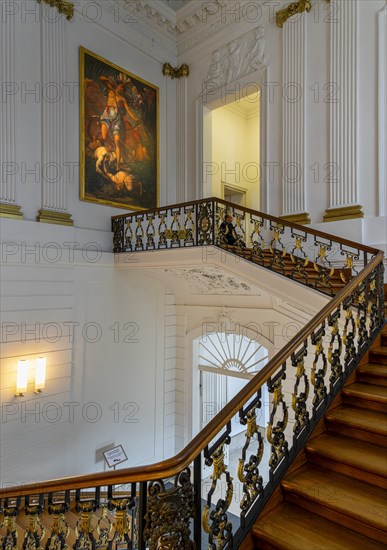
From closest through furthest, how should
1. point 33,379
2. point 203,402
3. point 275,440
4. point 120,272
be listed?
point 275,440 < point 33,379 < point 120,272 < point 203,402

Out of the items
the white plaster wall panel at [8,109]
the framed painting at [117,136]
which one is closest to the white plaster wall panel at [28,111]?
the white plaster wall panel at [8,109]

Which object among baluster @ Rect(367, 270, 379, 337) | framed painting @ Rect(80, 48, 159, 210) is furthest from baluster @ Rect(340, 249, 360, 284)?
framed painting @ Rect(80, 48, 159, 210)

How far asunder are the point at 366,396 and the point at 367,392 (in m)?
0.07

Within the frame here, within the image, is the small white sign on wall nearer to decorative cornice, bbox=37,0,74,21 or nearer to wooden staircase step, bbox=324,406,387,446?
wooden staircase step, bbox=324,406,387,446

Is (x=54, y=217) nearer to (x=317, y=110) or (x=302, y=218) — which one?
(x=302, y=218)

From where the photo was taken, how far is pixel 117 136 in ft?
23.9

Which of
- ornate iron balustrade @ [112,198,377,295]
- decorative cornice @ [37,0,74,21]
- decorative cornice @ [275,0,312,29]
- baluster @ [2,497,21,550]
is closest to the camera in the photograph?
baluster @ [2,497,21,550]

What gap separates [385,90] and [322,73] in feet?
4.19

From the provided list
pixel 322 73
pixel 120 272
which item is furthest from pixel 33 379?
pixel 322 73

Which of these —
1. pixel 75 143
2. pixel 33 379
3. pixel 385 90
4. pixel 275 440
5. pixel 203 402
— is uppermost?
pixel 385 90

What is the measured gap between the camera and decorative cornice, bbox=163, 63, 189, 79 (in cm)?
849

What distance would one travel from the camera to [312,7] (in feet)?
21.4

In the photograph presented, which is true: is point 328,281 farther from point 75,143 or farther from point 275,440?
point 75,143

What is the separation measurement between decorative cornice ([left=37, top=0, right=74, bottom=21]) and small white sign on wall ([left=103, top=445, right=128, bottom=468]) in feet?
26.6
